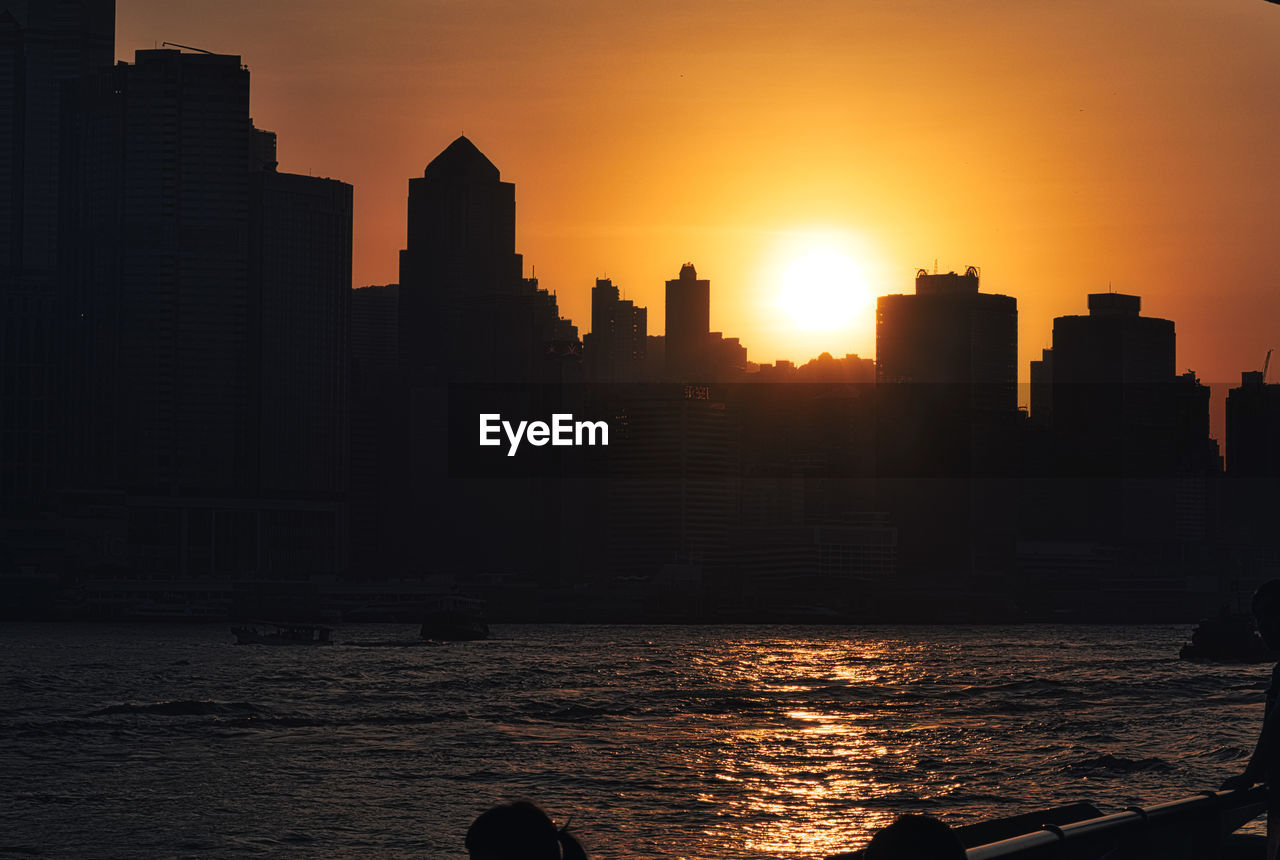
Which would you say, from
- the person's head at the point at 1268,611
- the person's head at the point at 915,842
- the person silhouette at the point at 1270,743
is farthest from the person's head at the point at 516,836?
the person's head at the point at 1268,611

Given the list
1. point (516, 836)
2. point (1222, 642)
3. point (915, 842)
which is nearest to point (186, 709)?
point (516, 836)

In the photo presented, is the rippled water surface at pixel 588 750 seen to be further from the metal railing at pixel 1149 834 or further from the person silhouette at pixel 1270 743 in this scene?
the person silhouette at pixel 1270 743

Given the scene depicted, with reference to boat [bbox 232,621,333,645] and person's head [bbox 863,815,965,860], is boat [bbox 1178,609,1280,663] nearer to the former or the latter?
boat [bbox 232,621,333,645]

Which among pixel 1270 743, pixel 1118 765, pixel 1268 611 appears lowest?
pixel 1118 765

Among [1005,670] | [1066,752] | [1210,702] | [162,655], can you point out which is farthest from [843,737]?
[162,655]

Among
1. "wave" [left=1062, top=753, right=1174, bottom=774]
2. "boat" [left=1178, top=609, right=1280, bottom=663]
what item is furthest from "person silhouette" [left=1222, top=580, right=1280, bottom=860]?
"boat" [left=1178, top=609, right=1280, bottom=663]

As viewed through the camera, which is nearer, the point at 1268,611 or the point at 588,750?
the point at 1268,611

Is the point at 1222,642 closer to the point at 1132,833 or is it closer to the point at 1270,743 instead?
the point at 1270,743
